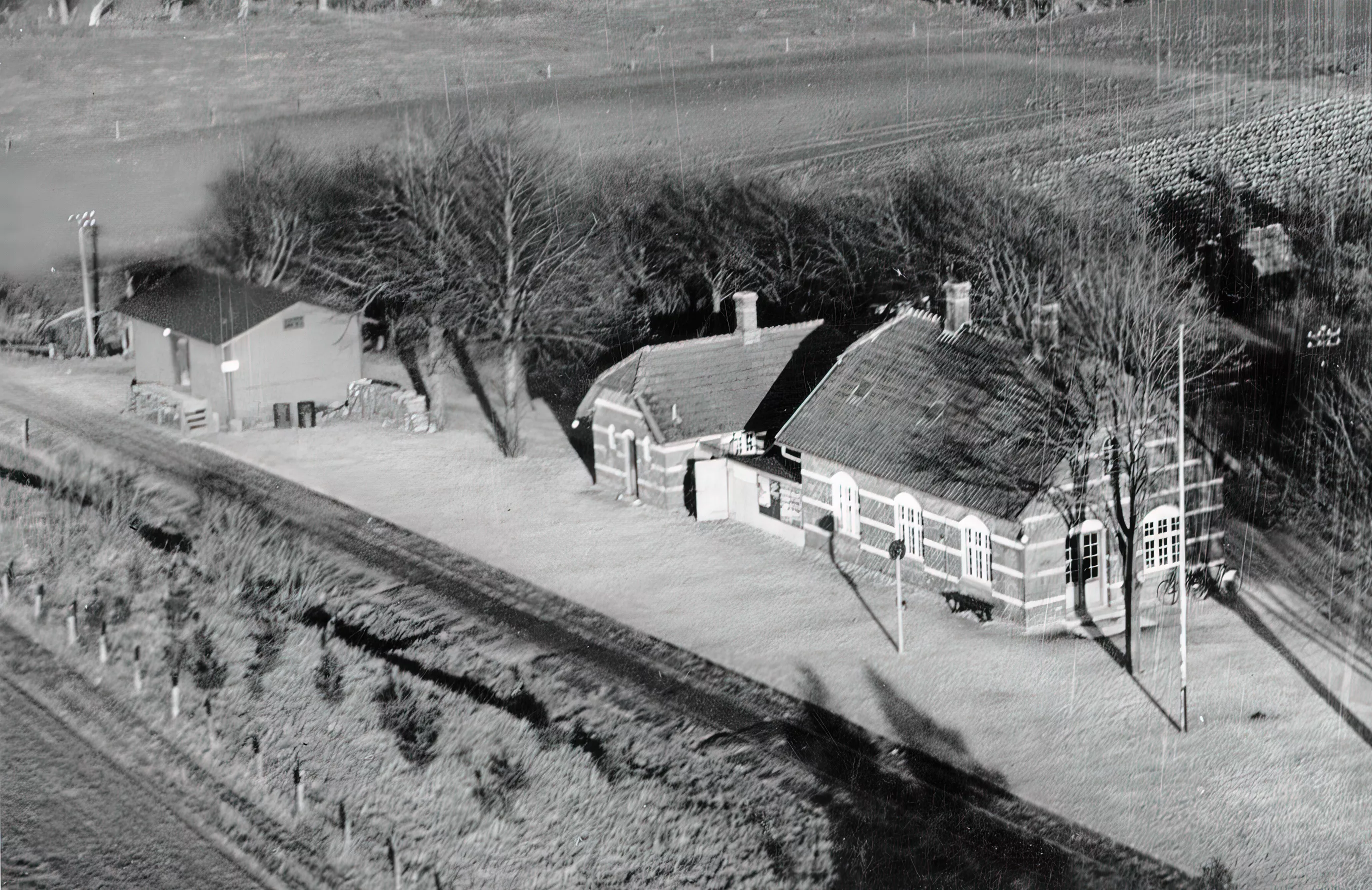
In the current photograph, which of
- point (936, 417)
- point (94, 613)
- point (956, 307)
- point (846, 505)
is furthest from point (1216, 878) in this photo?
point (94, 613)

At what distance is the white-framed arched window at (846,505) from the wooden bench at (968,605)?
130 inches

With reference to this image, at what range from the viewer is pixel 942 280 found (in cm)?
5391

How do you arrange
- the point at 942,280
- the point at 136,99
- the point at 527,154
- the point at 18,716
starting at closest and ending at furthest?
the point at 18,716
the point at 942,280
the point at 527,154
the point at 136,99

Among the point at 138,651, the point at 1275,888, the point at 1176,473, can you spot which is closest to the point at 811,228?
the point at 1176,473

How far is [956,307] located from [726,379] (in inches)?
313

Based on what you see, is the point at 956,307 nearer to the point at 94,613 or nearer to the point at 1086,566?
the point at 1086,566

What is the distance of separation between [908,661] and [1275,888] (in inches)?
397

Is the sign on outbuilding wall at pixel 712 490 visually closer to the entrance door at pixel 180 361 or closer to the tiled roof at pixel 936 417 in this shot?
the tiled roof at pixel 936 417

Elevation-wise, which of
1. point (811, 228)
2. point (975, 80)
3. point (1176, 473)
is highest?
point (975, 80)

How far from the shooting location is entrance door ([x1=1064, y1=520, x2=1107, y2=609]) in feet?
118

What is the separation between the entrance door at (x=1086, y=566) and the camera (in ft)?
118

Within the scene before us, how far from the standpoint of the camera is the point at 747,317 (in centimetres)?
4534

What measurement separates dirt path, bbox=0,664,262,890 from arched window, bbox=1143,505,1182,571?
20769 millimetres

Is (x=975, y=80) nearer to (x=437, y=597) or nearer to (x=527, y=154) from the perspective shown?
(x=527, y=154)
